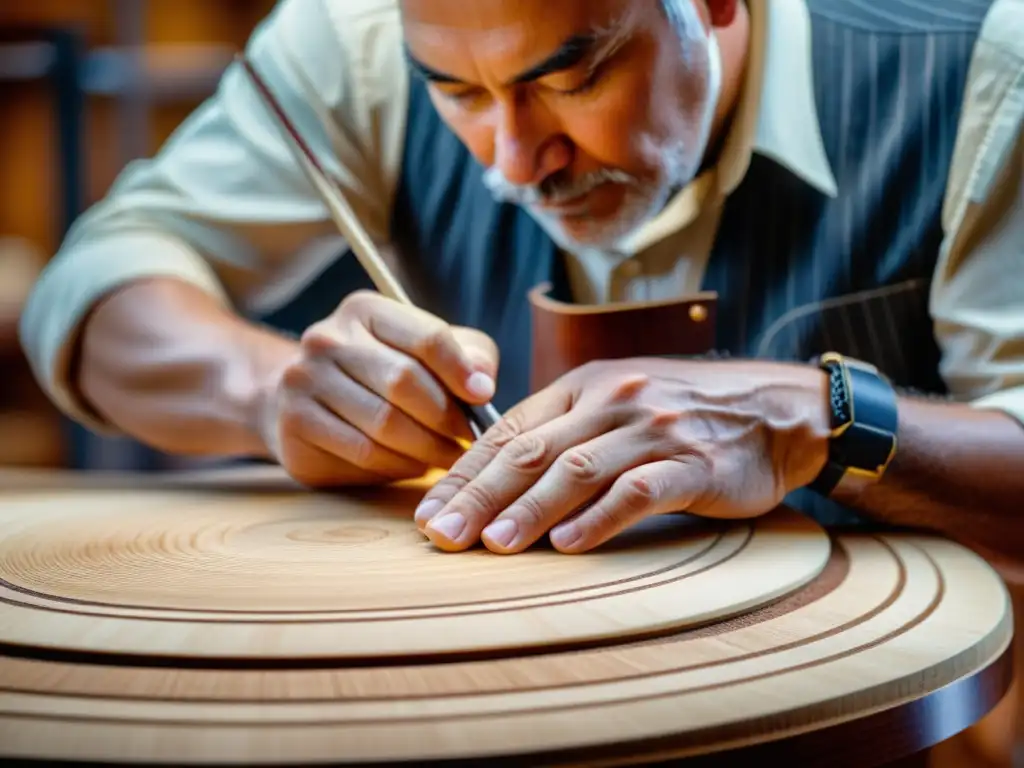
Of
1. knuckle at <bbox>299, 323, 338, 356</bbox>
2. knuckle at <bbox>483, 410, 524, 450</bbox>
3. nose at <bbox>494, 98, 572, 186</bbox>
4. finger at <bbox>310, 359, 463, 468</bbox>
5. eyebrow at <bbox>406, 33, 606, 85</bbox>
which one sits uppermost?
eyebrow at <bbox>406, 33, 606, 85</bbox>

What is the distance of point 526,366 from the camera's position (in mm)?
1460

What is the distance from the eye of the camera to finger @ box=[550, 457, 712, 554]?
32.3 inches

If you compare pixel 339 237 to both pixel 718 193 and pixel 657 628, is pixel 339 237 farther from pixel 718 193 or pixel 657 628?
pixel 657 628

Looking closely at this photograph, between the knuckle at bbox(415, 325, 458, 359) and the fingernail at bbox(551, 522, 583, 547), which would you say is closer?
the fingernail at bbox(551, 522, 583, 547)

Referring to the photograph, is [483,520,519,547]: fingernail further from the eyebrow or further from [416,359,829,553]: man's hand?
the eyebrow

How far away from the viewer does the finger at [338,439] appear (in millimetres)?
1020

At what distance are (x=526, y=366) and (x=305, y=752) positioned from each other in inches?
38.6

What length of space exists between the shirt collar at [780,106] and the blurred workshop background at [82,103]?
5.25 ft

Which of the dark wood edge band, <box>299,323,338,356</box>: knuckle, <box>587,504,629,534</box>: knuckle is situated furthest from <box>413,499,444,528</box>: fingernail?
the dark wood edge band

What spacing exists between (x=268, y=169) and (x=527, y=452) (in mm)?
807

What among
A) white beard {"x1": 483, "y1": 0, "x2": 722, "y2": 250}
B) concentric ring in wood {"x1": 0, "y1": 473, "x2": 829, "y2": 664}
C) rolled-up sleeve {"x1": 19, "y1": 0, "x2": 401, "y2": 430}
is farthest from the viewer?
rolled-up sleeve {"x1": 19, "y1": 0, "x2": 401, "y2": 430}

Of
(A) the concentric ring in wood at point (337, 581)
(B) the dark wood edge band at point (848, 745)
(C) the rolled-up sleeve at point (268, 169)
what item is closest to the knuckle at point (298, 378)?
(A) the concentric ring in wood at point (337, 581)

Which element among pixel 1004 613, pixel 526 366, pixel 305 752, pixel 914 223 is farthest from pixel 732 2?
pixel 305 752

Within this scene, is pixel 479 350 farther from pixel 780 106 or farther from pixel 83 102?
pixel 83 102
